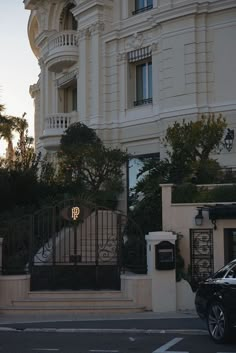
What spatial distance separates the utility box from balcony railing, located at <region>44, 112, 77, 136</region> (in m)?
14.2

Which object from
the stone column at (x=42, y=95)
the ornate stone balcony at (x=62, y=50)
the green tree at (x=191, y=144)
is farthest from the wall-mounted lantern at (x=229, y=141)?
the stone column at (x=42, y=95)

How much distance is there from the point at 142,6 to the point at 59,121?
6.33 meters

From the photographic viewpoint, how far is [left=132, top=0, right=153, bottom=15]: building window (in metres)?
26.2

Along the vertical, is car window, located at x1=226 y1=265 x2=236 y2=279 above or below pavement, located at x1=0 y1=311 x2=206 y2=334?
above

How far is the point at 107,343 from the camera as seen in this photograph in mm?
11148

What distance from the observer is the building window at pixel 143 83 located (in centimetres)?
2642

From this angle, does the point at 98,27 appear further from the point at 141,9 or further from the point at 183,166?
the point at 183,166

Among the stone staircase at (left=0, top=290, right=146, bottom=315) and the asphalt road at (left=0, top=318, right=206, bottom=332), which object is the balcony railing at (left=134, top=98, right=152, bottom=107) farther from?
the asphalt road at (left=0, top=318, right=206, bottom=332)

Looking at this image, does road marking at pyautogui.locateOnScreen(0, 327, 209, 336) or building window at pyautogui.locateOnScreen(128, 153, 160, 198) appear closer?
road marking at pyautogui.locateOnScreen(0, 327, 209, 336)

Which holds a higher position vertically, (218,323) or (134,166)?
(134,166)

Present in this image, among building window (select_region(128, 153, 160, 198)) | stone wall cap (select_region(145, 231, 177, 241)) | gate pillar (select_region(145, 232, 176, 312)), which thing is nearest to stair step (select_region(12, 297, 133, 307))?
gate pillar (select_region(145, 232, 176, 312))

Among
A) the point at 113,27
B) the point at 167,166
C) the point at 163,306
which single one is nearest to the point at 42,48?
the point at 113,27

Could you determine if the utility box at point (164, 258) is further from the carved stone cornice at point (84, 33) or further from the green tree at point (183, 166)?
the carved stone cornice at point (84, 33)

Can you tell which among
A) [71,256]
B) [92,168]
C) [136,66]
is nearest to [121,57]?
[136,66]
